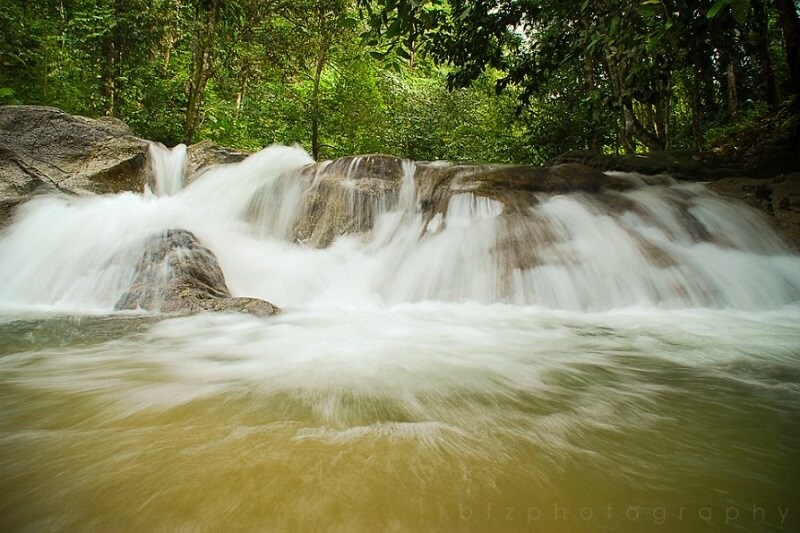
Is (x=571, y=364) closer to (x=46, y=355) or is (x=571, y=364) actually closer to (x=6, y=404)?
(x=6, y=404)

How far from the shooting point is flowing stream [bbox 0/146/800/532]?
0.91m

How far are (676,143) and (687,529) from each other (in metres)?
13.7

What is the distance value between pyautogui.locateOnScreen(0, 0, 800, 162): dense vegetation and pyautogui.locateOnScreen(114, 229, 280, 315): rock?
12.4 feet

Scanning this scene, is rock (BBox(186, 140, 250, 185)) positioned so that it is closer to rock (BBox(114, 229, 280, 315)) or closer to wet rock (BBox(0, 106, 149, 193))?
wet rock (BBox(0, 106, 149, 193))

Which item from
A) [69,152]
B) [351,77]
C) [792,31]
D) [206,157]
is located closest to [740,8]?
[792,31]

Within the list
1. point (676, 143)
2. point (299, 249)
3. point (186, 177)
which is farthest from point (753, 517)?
point (676, 143)

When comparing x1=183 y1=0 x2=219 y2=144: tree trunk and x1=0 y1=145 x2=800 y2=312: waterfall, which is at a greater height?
x1=183 y1=0 x2=219 y2=144: tree trunk

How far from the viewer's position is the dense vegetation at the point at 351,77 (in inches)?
260

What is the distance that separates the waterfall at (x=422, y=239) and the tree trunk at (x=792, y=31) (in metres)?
1.85

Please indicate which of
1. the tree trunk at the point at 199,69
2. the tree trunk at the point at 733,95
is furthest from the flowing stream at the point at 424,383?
the tree trunk at the point at 733,95

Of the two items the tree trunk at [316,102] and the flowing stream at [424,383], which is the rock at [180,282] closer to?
the flowing stream at [424,383]

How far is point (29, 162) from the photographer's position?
253 inches

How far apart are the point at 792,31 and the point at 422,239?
224 inches

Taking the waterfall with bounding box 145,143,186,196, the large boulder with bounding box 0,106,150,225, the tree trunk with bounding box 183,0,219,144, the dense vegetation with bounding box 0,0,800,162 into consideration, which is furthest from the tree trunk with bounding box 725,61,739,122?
the large boulder with bounding box 0,106,150,225
